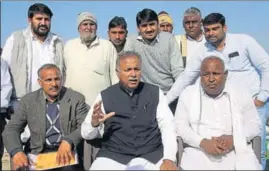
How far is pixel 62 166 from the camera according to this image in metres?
4.43

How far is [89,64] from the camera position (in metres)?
5.78

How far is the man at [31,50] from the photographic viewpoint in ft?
17.9

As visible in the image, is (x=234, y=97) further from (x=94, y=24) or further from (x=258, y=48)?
(x=94, y=24)

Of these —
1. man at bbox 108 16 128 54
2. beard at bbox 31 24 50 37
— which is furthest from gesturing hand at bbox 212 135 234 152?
beard at bbox 31 24 50 37

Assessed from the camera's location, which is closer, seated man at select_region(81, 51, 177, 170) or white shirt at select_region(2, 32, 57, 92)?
seated man at select_region(81, 51, 177, 170)

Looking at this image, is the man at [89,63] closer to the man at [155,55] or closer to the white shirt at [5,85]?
the man at [155,55]

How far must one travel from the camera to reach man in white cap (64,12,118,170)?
577cm

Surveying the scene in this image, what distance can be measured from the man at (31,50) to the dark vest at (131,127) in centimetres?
134

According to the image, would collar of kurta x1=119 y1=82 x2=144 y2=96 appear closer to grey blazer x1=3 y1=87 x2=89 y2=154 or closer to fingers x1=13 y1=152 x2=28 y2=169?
grey blazer x1=3 y1=87 x2=89 y2=154

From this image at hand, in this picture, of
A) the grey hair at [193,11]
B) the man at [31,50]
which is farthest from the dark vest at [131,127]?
the grey hair at [193,11]

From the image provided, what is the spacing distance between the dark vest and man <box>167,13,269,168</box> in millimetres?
950

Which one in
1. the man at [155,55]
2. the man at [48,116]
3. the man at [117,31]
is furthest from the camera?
the man at [117,31]

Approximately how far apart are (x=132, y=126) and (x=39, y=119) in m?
1.01

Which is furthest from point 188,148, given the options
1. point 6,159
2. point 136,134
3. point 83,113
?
point 6,159
